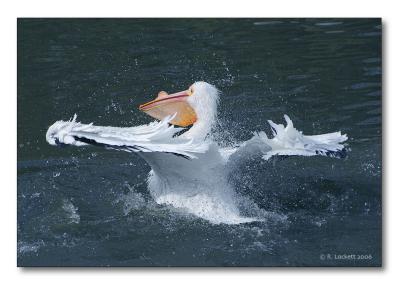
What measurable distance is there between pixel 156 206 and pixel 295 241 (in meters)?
1.19

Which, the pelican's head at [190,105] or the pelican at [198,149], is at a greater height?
the pelican's head at [190,105]

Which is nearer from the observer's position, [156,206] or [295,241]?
[295,241]

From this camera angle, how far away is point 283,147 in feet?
23.6

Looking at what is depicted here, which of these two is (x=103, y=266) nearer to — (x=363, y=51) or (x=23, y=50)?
(x=23, y=50)

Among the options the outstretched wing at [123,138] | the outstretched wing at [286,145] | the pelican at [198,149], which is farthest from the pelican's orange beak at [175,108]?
the outstretched wing at [123,138]

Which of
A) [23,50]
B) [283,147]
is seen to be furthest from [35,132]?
[283,147]

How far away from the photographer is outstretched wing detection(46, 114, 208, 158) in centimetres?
654

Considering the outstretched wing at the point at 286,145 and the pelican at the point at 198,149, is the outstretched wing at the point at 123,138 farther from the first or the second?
the outstretched wing at the point at 286,145

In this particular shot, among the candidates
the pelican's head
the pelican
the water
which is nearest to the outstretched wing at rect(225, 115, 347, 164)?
the pelican

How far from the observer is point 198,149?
271 inches

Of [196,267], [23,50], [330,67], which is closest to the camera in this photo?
[196,267]

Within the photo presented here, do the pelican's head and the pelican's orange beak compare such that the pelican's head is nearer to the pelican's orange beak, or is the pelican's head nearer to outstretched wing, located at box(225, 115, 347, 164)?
the pelican's orange beak

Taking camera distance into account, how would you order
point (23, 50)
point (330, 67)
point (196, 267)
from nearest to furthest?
point (196, 267) < point (23, 50) < point (330, 67)

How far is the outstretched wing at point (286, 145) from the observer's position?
281 inches
